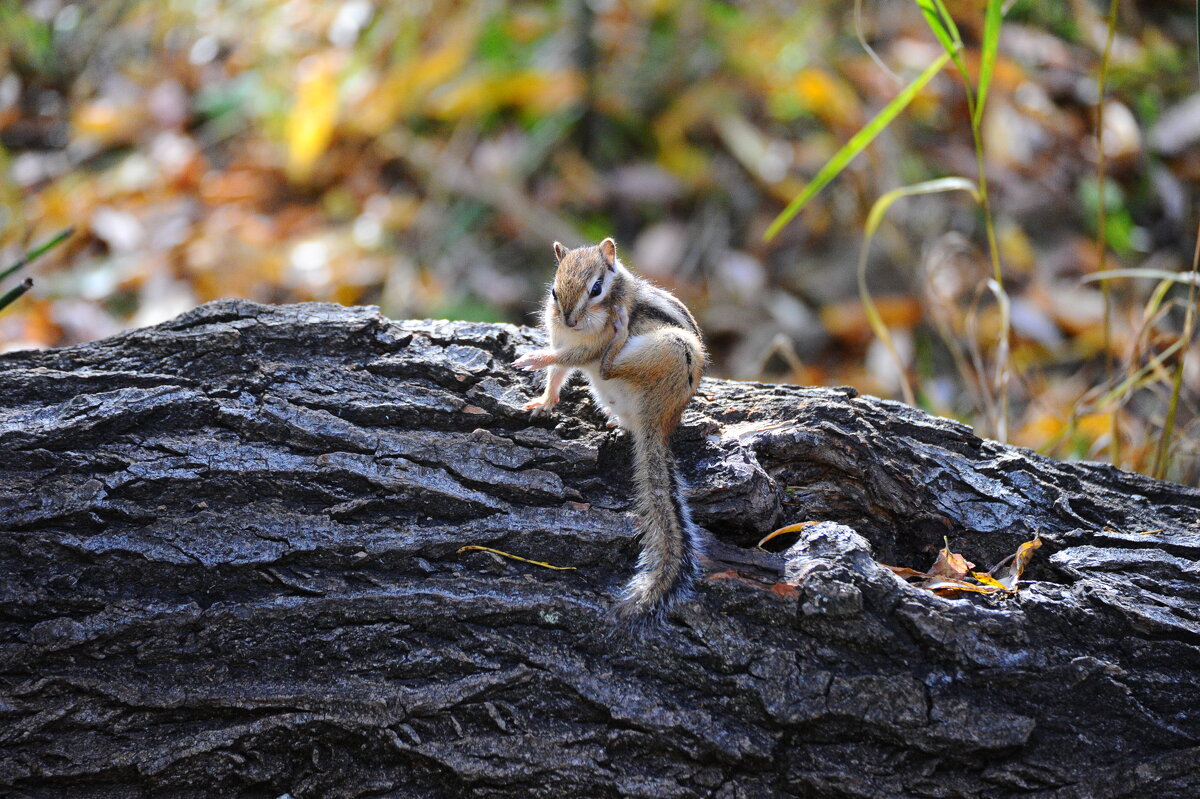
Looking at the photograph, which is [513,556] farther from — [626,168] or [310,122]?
[310,122]

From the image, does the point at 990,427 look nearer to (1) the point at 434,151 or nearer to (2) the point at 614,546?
(2) the point at 614,546

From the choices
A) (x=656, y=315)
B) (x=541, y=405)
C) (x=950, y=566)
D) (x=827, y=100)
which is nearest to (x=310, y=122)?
(x=827, y=100)

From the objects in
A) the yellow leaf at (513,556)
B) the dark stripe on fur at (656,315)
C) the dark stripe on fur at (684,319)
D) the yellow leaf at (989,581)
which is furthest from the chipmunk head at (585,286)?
the yellow leaf at (989,581)

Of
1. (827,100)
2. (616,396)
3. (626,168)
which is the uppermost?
(827,100)

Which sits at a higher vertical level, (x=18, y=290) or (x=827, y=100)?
(x=827, y=100)

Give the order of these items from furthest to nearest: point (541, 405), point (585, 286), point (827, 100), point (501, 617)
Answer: point (827, 100), point (585, 286), point (541, 405), point (501, 617)

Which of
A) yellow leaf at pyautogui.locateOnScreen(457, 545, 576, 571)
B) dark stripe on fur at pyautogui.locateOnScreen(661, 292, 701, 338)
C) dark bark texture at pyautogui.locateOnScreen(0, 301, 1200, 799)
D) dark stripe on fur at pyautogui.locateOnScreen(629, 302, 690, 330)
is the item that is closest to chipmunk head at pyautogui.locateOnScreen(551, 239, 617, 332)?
dark stripe on fur at pyautogui.locateOnScreen(629, 302, 690, 330)

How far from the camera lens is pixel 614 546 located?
2.14m

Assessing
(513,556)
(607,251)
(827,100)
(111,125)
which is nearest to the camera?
(513,556)

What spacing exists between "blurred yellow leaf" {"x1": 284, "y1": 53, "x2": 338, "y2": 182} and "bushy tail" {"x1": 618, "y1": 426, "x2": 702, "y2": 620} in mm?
4280

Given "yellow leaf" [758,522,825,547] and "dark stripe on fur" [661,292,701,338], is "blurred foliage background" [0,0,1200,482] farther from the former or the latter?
"yellow leaf" [758,522,825,547]

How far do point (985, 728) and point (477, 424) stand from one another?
1374 millimetres

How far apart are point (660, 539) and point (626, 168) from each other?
423 cm

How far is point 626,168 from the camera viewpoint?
5906mm
